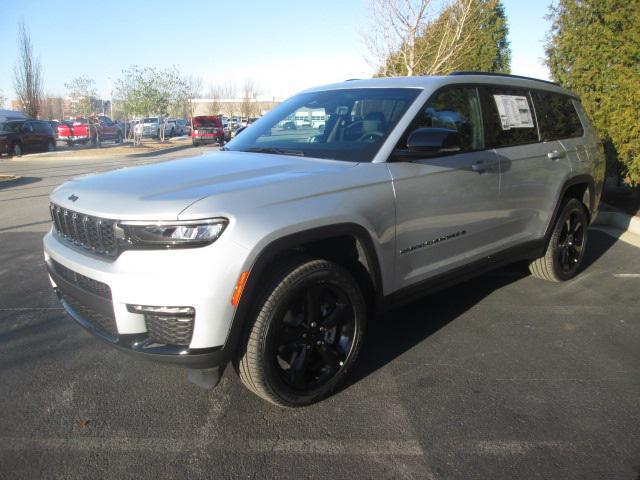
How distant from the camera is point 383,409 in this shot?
2.83 m

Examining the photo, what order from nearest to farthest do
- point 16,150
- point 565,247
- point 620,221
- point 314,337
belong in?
point 314,337 → point 565,247 → point 620,221 → point 16,150

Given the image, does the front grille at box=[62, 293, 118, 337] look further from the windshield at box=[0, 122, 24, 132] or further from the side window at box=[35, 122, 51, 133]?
the side window at box=[35, 122, 51, 133]

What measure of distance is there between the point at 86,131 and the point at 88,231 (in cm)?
3319

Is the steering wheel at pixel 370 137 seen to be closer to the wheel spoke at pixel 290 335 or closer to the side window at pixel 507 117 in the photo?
the side window at pixel 507 117

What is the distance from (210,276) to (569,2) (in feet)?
29.6

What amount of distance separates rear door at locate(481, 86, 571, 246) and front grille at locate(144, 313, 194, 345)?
259 cm

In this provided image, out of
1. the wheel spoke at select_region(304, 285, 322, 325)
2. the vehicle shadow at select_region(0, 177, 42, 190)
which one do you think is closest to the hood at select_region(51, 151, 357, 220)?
the wheel spoke at select_region(304, 285, 322, 325)

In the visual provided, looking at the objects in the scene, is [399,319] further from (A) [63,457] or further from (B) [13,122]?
(B) [13,122]

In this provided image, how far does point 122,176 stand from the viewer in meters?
2.89

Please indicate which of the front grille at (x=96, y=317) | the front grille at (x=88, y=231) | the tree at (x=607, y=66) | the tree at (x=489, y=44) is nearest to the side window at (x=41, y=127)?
the tree at (x=489, y=44)

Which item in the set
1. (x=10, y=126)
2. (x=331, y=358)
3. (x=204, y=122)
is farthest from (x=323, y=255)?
(x=204, y=122)

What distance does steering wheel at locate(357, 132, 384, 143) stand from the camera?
10.3 feet

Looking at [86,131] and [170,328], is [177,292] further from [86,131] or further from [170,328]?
[86,131]

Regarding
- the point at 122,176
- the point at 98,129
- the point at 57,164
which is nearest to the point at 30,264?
the point at 122,176
